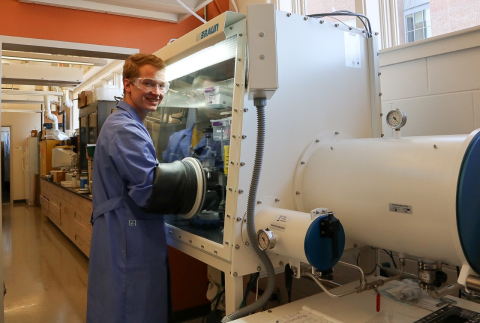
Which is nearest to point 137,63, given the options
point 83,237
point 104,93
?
point 104,93

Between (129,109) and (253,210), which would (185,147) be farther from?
(253,210)

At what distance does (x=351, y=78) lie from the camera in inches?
64.2

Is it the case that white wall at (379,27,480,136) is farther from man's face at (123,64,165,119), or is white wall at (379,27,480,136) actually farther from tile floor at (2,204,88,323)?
tile floor at (2,204,88,323)

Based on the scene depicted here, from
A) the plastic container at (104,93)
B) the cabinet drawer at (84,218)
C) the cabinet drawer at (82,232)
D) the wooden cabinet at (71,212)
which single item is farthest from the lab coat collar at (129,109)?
the cabinet drawer at (82,232)

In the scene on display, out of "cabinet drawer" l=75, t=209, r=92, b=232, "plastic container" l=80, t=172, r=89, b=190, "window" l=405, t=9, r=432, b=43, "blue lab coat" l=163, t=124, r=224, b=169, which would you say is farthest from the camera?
"plastic container" l=80, t=172, r=89, b=190

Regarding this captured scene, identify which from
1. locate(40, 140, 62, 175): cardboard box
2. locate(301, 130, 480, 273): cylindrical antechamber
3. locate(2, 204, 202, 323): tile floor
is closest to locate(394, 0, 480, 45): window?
locate(301, 130, 480, 273): cylindrical antechamber

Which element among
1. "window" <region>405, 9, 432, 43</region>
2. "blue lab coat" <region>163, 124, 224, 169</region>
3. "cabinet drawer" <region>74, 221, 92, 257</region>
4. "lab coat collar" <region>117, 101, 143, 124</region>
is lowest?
"cabinet drawer" <region>74, 221, 92, 257</region>

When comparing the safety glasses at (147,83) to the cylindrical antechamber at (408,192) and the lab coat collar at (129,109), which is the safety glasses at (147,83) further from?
the cylindrical antechamber at (408,192)

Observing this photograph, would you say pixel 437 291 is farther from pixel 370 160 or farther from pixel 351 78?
pixel 351 78

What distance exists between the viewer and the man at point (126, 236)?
1614 millimetres

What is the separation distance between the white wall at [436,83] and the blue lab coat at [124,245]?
4.08 feet

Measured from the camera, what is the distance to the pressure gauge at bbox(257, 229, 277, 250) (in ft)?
4.00

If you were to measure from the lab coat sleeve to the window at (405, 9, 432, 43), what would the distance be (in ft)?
5.00

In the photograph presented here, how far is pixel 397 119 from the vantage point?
132 cm
